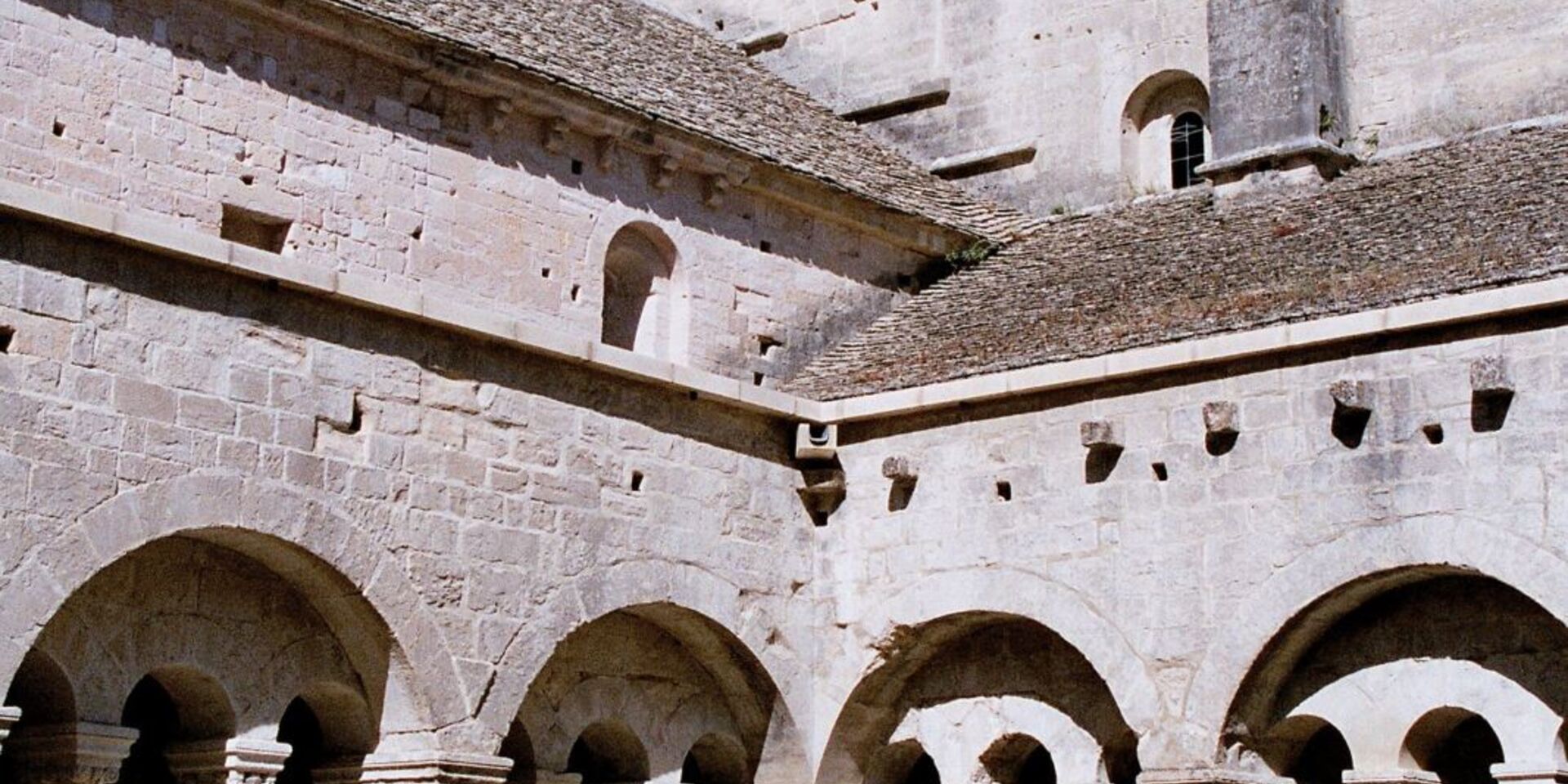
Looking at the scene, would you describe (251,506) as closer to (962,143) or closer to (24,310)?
(24,310)

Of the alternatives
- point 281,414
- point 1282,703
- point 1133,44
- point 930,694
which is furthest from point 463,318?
point 1133,44

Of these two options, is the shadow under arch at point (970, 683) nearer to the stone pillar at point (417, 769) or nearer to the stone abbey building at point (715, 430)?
the stone abbey building at point (715, 430)

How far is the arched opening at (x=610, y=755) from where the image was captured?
14836 mm

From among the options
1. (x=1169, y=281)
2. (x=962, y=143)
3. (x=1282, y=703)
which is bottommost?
(x=1282, y=703)

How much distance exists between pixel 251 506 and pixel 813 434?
4351mm

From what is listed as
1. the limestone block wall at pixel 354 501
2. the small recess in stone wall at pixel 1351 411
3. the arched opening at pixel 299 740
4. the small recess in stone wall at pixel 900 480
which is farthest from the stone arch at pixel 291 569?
the small recess in stone wall at pixel 1351 411

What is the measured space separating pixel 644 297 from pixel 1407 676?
565 cm

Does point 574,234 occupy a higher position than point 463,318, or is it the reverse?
point 574,234

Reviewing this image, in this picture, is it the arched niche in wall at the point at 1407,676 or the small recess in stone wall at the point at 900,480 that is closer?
the arched niche in wall at the point at 1407,676

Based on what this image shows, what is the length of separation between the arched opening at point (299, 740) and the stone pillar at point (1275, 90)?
7.26m

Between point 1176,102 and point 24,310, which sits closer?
point 24,310

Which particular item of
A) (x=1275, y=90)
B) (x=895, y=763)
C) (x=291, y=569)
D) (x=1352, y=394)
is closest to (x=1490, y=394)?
(x=1352, y=394)

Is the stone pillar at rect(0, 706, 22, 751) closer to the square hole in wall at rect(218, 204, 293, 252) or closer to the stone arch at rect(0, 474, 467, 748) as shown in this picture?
the stone arch at rect(0, 474, 467, 748)

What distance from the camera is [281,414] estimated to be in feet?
40.8
